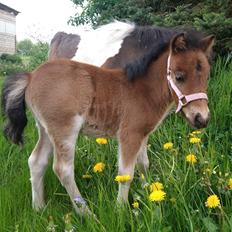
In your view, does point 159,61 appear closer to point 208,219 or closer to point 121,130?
point 121,130

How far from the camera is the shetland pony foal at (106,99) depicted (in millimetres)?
2811

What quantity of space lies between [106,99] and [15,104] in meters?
0.65

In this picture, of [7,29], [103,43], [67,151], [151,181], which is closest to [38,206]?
[67,151]

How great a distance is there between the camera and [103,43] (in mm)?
4926

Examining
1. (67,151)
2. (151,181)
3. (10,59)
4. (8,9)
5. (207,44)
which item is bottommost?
(10,59)

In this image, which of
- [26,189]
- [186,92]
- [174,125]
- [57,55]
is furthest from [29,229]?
[57,55]

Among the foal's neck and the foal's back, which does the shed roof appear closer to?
the foal's back

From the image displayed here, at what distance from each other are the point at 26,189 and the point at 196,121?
4.73 feet

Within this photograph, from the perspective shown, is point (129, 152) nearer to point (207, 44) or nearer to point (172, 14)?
point (207, 44)

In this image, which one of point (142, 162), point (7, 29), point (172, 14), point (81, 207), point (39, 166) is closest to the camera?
point (81, 207)

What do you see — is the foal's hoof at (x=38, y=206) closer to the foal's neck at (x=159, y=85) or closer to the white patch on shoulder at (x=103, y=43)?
the foal's neck at (x=159, y=85)

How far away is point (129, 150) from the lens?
2951 millimetres

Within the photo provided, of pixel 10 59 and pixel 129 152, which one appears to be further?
pixel 10 59

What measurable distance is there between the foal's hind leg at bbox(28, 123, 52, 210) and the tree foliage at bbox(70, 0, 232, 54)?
2.29 m
